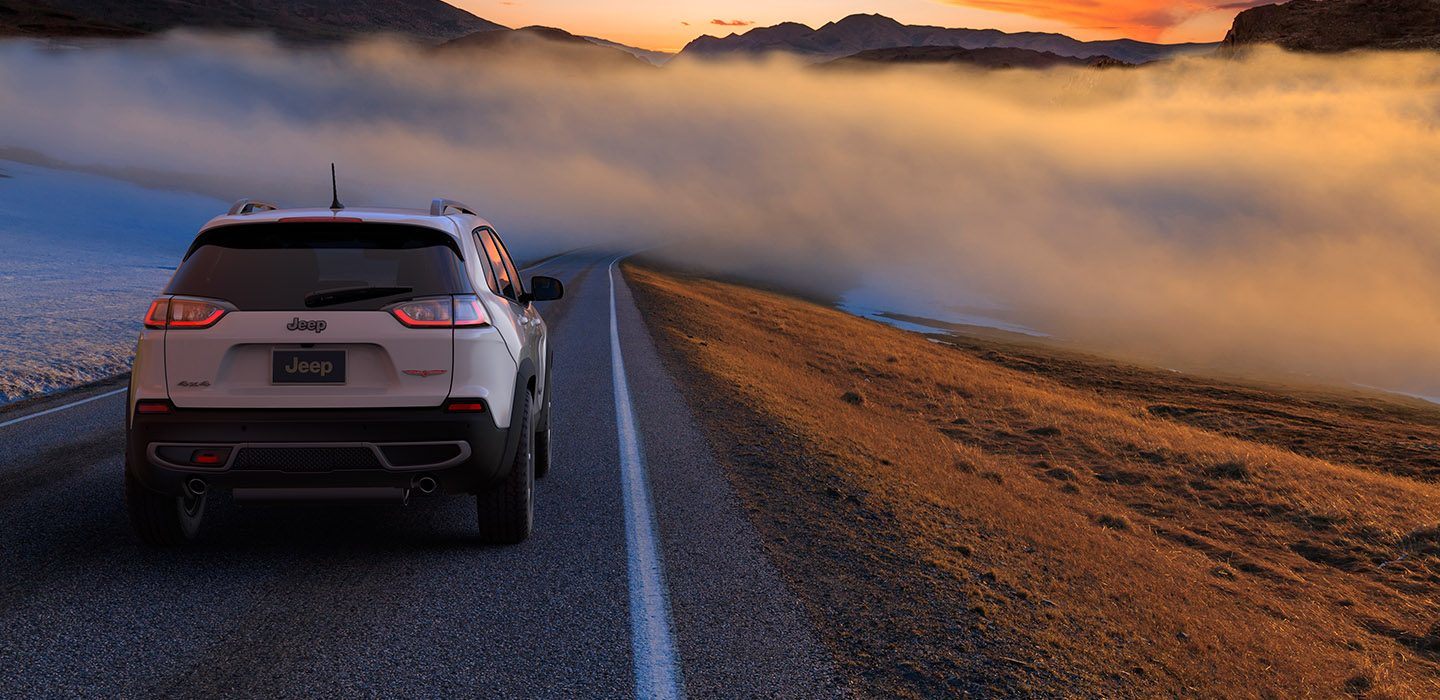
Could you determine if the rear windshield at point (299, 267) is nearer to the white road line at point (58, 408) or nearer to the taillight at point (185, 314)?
the taillight at point (185, 314)

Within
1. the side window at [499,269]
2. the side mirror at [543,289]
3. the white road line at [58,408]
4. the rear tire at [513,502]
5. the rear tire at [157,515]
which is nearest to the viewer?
the rear tire at [157,515]

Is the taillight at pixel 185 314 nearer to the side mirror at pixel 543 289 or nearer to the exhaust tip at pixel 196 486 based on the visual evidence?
the exhaust tip at pixel 196 486

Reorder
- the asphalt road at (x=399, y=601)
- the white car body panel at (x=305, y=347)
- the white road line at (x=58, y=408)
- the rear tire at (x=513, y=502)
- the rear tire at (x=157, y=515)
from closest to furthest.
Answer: the asphalt road at (x=399, y=601) → the white car body panel at (x=305, y=347) → the rear tire at (x=157, y=515) → the rear tire at (x=513, y=502) → the white road line at (x=58, y=408)

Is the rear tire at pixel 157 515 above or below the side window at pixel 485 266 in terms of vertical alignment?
below

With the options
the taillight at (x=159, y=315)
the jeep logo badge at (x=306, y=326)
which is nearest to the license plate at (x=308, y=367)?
the jeep logo badge at (x=306, y=326)

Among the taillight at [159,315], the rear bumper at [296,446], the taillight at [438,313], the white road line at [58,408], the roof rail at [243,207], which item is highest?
the roof rail at [243,207]

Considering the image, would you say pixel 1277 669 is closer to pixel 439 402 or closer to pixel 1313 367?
pixel 439 402

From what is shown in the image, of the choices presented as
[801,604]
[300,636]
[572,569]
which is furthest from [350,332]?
[801,604]

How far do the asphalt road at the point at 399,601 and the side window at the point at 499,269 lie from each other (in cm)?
157

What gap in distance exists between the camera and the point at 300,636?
4445 mm

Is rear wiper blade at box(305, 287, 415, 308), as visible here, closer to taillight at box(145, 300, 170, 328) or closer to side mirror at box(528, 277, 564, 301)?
taillight at box(145, 300, 170, 328)

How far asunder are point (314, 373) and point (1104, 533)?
7479 mm

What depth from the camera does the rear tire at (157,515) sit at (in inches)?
210

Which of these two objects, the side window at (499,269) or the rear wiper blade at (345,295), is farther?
the side window at (499,269)
